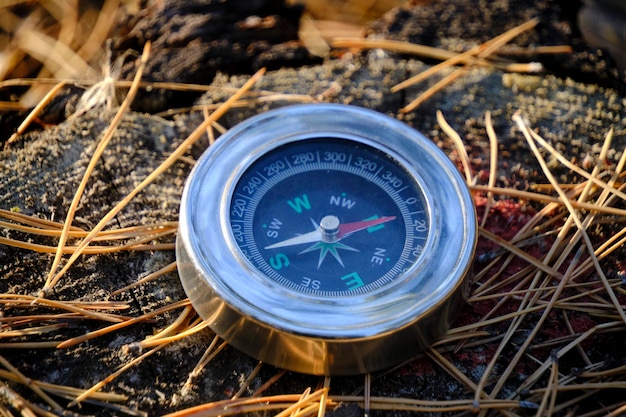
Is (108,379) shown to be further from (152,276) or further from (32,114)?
(32,114)

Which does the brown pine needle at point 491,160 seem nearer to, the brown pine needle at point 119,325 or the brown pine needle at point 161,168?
the brown pine needle at point 161,168

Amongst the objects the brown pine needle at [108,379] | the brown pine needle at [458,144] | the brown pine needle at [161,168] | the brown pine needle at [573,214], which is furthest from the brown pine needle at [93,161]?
the brown pine needle at [573,214]

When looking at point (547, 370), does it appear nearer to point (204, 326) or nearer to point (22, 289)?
point (204, 326)

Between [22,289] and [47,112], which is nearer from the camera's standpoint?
[22,289]

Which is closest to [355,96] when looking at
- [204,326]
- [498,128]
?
[498,128]

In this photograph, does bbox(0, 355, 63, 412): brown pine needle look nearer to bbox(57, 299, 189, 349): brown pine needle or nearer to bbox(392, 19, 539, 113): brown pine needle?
bbox(57, 299, 189, 349): brown pine needle

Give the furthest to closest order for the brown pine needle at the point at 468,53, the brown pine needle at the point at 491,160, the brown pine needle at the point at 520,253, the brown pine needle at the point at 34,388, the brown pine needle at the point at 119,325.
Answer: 1. the brown pine needle at the point at 468,53
2. the brown pine needle at the point at 491,160
3. the brown pine needle at the point at 520,253
4. the brown pine needle at the point at 119,325
5. the brown pine needle at the point at 34,388

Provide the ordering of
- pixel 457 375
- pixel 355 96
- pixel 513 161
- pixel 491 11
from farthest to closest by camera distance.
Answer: pixel 491 11 → pixel 355 96 → pixel 513 161 → pixel 457 375

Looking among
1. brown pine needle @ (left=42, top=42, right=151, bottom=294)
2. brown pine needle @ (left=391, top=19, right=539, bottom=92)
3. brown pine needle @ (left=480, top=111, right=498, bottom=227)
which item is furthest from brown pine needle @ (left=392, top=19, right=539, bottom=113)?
brown pine needle @ (left=42, top=42, right=151, bottom=294)
